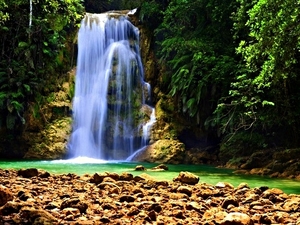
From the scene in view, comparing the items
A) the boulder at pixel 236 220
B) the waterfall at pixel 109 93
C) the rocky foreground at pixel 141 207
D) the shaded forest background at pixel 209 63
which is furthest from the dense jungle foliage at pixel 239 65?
the boulder at pixel 236 220

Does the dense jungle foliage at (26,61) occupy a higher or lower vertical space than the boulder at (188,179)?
higher

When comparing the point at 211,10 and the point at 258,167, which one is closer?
the point at 258,167

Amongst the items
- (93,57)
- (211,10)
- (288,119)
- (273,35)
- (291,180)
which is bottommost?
(291,180)

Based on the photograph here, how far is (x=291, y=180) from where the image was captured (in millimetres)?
10000

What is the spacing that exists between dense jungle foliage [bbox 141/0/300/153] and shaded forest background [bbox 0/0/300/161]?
0.10 ft

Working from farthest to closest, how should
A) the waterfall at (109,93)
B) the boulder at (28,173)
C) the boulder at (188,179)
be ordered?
the waterfall at (109,93)
the boulder at (28,173)
the boulder at (188,179)

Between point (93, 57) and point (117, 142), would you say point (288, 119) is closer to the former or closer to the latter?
point (117, 142)

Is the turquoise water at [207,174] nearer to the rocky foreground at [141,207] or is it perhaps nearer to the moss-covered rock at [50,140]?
the rocky foreground at [141,207]

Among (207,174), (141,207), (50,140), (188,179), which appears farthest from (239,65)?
(141,207)

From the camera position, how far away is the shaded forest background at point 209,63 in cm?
915

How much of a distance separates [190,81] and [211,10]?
4.27 metres

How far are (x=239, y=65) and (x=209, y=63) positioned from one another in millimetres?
2169

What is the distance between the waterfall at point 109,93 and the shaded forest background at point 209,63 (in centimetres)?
120

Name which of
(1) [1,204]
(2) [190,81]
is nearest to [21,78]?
(2) [190,81]
